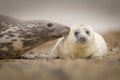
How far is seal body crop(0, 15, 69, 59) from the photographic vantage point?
15.2 feet

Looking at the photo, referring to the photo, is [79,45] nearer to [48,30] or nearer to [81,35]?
[81,35]

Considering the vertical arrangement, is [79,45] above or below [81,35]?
below

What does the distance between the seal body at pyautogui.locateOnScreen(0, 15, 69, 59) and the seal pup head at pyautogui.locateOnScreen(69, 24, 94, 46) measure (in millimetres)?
109

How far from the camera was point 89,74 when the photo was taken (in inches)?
89.5

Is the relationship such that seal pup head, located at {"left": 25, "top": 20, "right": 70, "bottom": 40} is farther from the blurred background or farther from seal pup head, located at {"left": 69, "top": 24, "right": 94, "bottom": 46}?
the blurred background

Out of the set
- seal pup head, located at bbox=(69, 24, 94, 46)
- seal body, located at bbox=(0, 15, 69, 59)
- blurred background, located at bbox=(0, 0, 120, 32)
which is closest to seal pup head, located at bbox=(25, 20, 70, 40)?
seal body, located at bbox=(0, 15, 69, 59)

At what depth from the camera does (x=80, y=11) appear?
11.4 m

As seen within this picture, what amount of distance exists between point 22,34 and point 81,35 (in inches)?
28.5

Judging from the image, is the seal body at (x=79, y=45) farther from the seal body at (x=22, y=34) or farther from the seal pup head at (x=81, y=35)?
the seal body at (x=22, y=34)

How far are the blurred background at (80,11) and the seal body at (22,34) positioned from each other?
6.17 m

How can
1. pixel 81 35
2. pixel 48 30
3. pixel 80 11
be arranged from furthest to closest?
1. pixel 80 11
2. pixel 48 30
3. pixel 81 35

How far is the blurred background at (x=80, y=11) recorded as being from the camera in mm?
11148

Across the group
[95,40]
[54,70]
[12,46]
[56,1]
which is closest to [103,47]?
[95,40]

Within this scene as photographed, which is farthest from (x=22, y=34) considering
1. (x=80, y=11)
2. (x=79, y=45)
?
(x=80, y=11)
